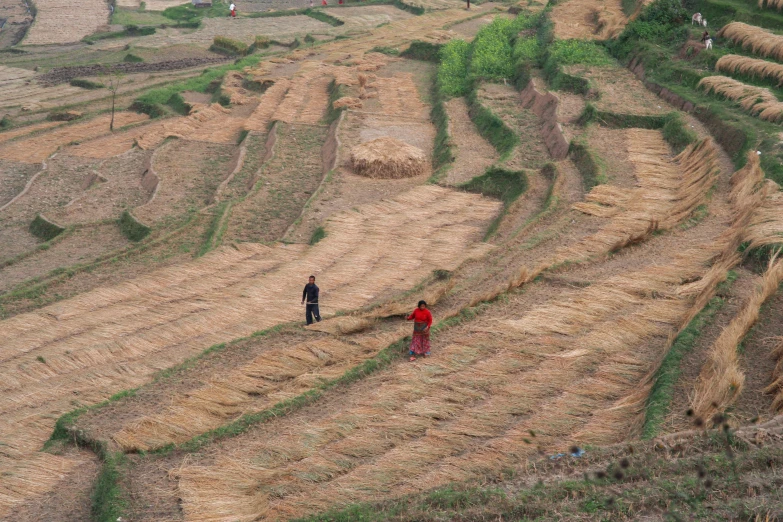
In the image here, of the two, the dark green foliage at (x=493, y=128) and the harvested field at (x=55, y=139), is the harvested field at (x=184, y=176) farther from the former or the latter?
the dark green foliage at (x=493, y=128)

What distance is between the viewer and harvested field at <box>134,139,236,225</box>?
26812 mm

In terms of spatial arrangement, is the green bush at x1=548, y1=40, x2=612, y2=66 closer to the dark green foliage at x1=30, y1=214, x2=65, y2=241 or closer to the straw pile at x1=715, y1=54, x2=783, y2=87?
the straw pile at x1=715, y1=54, x2=783, y2=87

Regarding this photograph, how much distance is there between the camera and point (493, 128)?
1172 inches

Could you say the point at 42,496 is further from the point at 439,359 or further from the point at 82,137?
the point at 82,137

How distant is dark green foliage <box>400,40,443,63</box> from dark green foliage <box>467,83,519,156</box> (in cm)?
1224

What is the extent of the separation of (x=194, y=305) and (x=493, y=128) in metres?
14.5

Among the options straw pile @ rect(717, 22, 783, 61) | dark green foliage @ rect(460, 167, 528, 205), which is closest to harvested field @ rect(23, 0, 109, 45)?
dark green foliage @ rect(460, 167, 528, 205)

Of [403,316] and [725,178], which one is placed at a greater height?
[725,178]

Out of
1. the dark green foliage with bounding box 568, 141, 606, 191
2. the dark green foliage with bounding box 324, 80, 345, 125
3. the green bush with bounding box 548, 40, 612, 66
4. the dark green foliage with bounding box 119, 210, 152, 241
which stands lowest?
the dark green foliage with bounding box 119, 210, 152, 241

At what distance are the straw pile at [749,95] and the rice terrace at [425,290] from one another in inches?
5.4

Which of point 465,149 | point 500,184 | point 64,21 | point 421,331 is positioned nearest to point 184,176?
point 465,149

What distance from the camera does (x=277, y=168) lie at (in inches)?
1147

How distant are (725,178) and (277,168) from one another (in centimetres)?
1424

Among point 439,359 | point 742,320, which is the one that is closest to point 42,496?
point 439,359
